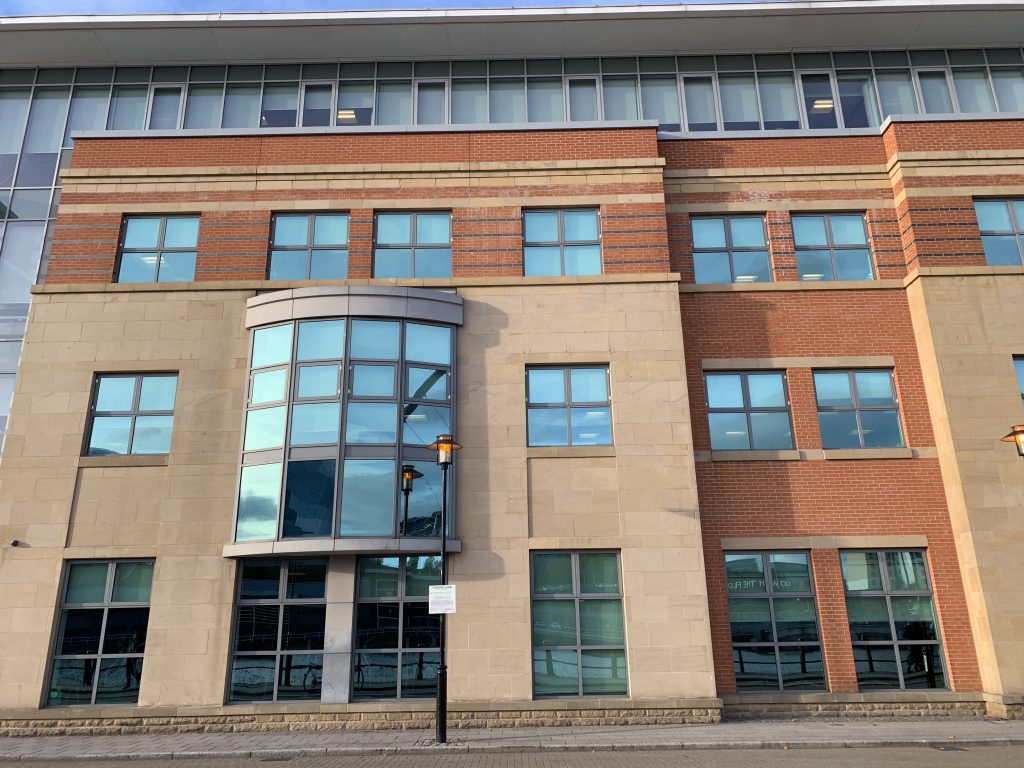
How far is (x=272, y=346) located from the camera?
1523cm

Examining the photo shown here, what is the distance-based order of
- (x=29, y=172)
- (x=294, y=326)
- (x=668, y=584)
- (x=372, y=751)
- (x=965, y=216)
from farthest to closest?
(x=29, y=172)
(x=965, y=216)
(x=294, y=326)
(x=668, y=584)
(x=372, y=751)

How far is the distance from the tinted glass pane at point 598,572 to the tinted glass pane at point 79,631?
9205mm

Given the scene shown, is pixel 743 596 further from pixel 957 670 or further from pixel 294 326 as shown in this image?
pixel 294 326

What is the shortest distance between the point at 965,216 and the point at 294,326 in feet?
48.7

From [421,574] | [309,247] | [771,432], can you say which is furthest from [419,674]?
A: [309,247]

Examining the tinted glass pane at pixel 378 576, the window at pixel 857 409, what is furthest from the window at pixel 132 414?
the window at pixel 857 409

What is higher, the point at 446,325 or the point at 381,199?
the point at 381,199

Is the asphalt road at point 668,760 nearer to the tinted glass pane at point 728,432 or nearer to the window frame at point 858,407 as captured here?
the window frame at point 858,407

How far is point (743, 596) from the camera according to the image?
14.6 meters

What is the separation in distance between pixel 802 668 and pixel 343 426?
10.0 m

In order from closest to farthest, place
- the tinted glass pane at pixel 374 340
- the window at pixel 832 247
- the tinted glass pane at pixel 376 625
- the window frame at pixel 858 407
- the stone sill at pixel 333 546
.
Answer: the stone sill at pixel 333 546 < the tinted glass pane at pixel 376 625 < the tinted glass pane at pixel 374 340 < the window frame at pixel 858 407 < the window at pixel 832 247

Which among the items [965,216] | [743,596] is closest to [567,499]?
[743,596]

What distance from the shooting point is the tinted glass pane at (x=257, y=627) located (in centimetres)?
1377

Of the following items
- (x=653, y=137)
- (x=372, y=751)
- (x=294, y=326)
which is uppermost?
(x=653, y=137)
